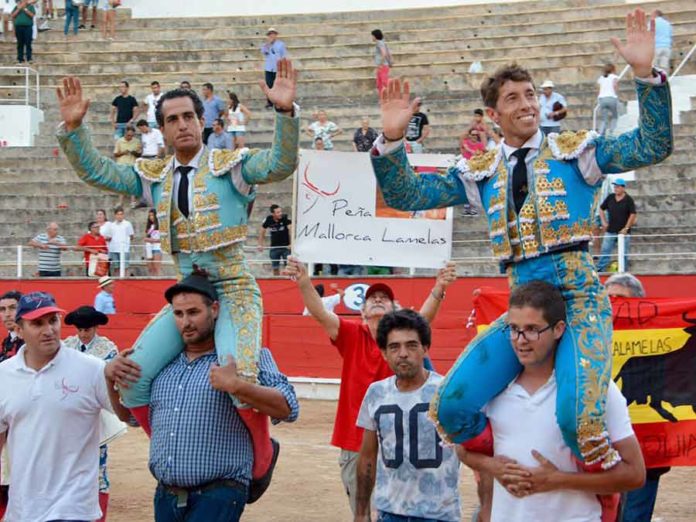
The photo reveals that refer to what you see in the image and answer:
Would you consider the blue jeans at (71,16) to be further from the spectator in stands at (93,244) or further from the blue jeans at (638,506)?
the blue jeans at (638,506)

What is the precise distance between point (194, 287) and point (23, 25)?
21.4m

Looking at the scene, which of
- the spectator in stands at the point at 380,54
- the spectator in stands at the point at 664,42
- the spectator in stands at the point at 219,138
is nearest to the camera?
the spectator in stands at the point at 219,138

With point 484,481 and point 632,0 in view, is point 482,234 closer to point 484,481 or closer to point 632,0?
point 632,0

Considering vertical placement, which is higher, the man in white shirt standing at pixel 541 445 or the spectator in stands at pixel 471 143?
the spectator in stands at pixel 471 143

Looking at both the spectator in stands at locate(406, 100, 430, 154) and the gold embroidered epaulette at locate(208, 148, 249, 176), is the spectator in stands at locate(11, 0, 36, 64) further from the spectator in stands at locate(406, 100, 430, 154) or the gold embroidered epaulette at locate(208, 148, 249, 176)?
the gold embroidered epaulette at locate(208, 148, 249, 176)

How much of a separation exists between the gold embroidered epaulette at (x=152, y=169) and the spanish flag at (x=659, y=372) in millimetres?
3256

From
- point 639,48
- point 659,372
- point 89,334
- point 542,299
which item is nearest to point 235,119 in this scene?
point 89,334

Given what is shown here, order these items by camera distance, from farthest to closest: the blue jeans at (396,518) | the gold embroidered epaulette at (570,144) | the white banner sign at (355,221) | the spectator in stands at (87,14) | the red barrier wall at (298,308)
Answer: the spectator in stands at (87,14), the red barrier wall at (298,308), the white banner sign at (355,221), the blue jeans at (396,518), the gold embroidered epaulette at (570,144)

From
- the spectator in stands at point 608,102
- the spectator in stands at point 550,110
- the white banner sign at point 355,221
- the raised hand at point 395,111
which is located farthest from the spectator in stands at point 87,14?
the raised hand at point 395,111

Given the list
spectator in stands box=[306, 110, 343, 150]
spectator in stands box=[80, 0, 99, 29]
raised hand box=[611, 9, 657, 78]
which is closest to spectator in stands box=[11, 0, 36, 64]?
spectator in stands box=[80, 0, 99, 29]

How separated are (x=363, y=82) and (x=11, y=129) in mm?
6343

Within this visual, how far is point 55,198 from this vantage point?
75.9ft

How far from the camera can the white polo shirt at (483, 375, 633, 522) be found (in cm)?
493

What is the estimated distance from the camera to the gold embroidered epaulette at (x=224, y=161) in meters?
6.03
